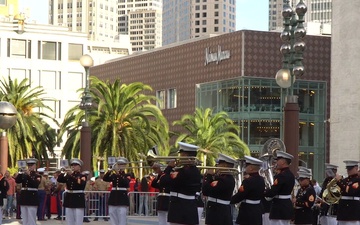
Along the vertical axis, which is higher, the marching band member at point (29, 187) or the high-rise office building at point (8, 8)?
the high-rise office building at point (8, 8)

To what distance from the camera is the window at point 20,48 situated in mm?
93250

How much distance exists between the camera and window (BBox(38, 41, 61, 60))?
95.0 meters

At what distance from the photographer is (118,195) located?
80.2 ft

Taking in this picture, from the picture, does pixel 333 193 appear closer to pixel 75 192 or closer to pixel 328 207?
pixel 328 207

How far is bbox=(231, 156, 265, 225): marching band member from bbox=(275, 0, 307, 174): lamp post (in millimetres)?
8373

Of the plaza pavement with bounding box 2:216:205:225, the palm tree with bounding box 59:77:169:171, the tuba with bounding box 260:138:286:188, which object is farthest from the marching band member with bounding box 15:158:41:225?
the palm tree with bounding box 59:77:169:171

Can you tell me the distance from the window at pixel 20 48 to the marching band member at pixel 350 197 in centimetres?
7563

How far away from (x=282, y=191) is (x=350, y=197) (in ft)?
9.49

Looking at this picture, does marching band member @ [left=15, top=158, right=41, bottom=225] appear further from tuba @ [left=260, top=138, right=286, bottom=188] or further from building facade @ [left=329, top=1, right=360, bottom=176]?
building facade @ [left=329, top=1, right=360, bottom=176]

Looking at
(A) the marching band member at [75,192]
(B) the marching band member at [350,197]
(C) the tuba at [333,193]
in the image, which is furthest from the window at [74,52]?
(B) the marching band member at [350,197]

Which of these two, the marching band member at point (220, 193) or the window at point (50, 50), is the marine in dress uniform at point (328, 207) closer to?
the marching band member at point (220, 193)

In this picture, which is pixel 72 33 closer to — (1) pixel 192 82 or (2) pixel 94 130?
(1) pixel 192 82

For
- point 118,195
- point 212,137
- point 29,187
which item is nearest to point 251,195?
point 118,195

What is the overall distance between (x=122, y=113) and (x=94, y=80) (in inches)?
114
